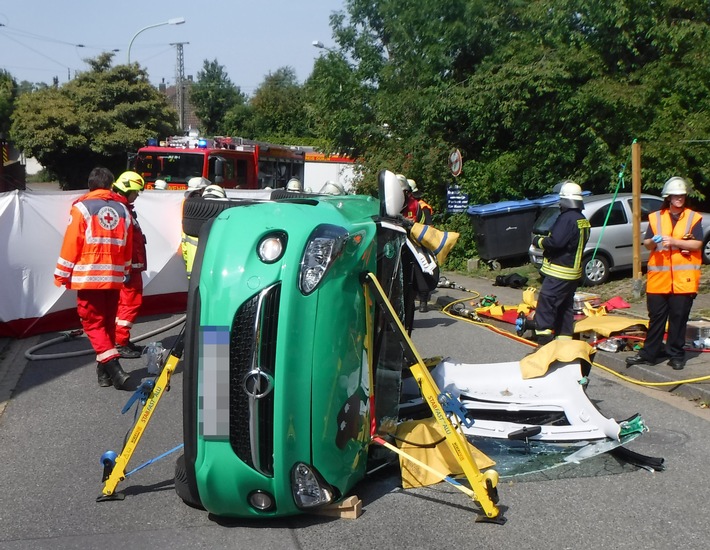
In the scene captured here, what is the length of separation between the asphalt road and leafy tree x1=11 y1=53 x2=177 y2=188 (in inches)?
1351

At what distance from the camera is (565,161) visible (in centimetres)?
1812

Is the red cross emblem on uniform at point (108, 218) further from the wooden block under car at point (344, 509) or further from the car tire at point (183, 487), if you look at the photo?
the wooden block under car at point (344, 509)

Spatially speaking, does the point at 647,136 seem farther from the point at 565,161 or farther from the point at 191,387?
the point at 191,387

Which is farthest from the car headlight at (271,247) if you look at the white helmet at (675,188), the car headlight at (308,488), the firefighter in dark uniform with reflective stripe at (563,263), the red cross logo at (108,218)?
the white helmet at (675,188)

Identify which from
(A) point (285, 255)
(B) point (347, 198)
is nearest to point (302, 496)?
(A) point (285, 255)

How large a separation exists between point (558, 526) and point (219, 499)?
172 centimetres

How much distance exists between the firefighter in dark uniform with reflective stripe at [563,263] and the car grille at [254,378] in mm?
4867

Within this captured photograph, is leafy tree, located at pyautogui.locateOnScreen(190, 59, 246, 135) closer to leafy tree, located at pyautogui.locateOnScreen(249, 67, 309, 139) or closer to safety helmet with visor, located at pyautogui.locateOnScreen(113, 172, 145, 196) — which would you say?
leafy tree, located at pyautogui.locateOnScreen(249, 67, 309, 139)

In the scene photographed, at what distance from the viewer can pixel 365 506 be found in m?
4.38

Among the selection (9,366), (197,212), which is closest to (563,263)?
(197,212)

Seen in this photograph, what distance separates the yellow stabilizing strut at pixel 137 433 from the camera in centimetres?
426

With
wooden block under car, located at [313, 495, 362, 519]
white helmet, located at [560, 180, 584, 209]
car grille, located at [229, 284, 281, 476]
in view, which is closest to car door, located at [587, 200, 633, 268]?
white helmet, located at [560, 180, 584, 209]

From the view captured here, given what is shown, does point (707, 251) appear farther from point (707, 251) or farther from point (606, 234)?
point (606, 234)

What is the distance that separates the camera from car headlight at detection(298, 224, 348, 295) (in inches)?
150
